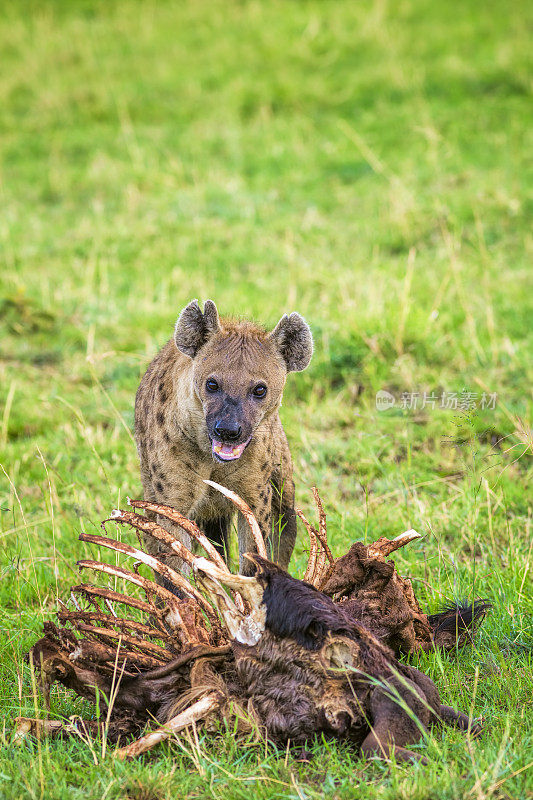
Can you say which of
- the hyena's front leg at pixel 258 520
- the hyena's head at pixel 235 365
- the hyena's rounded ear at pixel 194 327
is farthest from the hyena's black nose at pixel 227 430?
the hyena's rounded ear at pixel 194 327

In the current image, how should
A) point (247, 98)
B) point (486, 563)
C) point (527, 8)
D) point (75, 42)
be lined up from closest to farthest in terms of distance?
point (486, 563), point (247, 98), point (527, 8), point (75, 42)

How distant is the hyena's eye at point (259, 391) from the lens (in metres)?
4.01

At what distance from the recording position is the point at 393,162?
10.6 metres

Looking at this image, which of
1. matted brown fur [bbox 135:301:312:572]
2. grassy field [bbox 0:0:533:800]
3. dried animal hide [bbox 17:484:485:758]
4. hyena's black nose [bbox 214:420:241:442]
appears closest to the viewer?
dried animal hide [bbox 17:484:485:758]

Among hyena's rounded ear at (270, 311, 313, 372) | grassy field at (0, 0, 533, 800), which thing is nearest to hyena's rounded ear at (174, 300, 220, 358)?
hyena's rounded ear at (270, 311, 313, 372)

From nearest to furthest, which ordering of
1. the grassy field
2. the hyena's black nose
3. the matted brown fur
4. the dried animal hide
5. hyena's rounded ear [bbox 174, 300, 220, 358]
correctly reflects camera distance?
the dried animal hide < the grassy field < the hyena's black nose < the matted brown fur < hyena's rounded ear [bbox 174, 300, 220, 358]

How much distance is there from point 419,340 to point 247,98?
23.5 feet

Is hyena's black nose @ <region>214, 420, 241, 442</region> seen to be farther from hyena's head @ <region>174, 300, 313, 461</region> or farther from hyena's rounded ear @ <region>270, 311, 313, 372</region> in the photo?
hyena's rounded ear @ <region>270, 311, 313, 372</region>

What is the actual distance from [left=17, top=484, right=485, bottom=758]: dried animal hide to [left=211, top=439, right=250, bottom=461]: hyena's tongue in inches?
18.6

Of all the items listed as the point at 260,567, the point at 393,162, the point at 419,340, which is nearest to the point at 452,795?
the point at 260,567

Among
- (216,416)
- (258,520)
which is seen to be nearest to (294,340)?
(216,416)

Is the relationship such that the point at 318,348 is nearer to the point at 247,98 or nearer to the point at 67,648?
the point at 67,648

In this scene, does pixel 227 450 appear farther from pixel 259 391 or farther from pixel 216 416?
pixel 259 391

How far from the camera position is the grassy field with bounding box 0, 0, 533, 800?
129 inches
